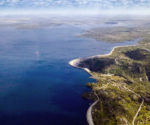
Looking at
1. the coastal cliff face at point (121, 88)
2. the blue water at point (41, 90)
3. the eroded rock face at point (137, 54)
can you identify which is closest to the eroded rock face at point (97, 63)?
the coastal cliff face at point (121, 88)

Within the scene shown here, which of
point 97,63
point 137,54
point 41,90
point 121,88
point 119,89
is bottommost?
point 121,88

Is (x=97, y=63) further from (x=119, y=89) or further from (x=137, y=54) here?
(x=119, y=89)

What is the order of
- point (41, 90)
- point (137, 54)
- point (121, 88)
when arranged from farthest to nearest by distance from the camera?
1. point (137, 54)
2. point (121, 88)
3. point (41, 90)

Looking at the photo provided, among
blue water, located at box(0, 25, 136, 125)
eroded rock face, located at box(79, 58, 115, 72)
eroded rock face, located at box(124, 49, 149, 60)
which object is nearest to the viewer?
blue water, located at box(0, 25, 136, 125)

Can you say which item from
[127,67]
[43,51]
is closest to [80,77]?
[127,67]

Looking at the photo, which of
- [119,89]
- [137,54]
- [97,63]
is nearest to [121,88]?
[119,89]

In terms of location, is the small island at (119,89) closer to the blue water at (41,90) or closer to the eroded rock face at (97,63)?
the eroded rock face at (97,63)

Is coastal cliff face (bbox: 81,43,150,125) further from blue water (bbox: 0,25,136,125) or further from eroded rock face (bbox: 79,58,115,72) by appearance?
blue water (bbox: 0,25,136,125)

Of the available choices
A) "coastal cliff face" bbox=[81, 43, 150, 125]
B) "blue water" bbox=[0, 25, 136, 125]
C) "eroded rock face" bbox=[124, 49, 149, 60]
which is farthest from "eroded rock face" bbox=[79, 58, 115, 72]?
"eroded rock face" bbox=[124, 49, 149, 60]
